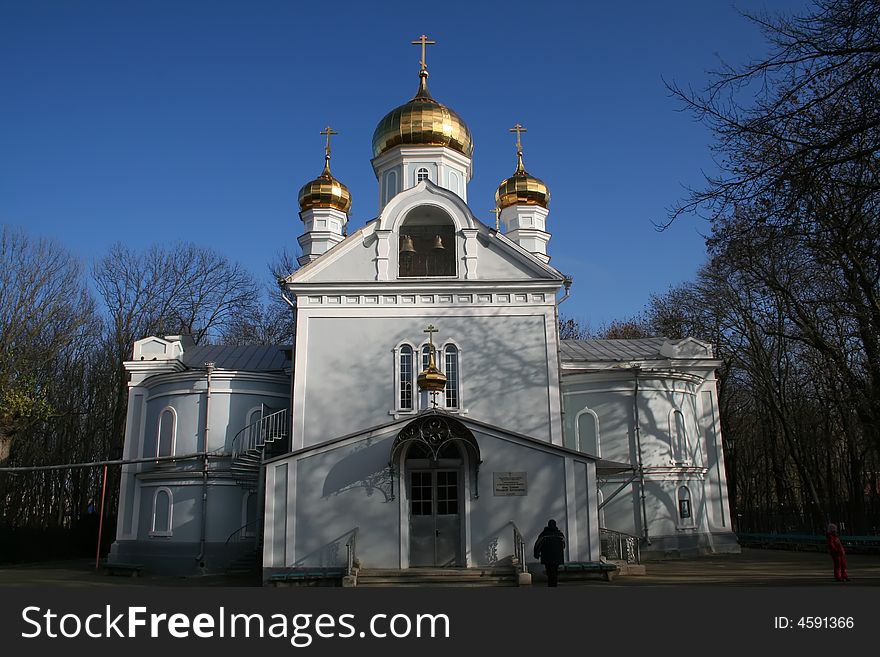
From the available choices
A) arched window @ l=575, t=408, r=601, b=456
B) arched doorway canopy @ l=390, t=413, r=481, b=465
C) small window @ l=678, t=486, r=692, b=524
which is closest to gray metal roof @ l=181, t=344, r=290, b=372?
arched doorway canopy @ l=390, t=413, r=481, b=465

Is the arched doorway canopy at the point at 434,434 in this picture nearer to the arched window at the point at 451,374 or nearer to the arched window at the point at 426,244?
the arched window at the point at 451,374

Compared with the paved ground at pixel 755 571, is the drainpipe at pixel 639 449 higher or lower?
higher

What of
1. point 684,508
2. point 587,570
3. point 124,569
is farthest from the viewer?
point 684,508

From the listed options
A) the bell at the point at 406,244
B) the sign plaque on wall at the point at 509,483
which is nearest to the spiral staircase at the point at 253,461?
the bell at the point at 406,244

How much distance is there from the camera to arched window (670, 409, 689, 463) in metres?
20.4

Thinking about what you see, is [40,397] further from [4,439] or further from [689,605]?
[689,605]

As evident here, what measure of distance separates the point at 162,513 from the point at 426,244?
34.1 feet

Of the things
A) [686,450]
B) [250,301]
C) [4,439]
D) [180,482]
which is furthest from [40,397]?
[686,450]

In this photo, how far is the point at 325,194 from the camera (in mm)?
27812

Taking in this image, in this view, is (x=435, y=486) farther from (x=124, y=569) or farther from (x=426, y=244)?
(x=124, y=569)

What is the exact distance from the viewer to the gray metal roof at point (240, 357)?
72.0 ft

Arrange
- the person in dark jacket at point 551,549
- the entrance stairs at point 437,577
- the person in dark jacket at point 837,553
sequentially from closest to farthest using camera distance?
the person in dark jacket at point 551,549, the person in dark jacket at point 837,553, the entrance stairs at point 437,577

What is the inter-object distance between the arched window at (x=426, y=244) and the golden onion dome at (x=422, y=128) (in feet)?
12.9

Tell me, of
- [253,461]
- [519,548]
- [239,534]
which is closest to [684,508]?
[519,548]
